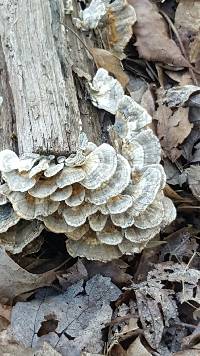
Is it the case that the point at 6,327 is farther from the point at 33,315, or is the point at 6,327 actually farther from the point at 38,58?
the point at 38,58

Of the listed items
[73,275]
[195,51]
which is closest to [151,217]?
[73,275]

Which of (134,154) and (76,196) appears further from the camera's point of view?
(134,154)

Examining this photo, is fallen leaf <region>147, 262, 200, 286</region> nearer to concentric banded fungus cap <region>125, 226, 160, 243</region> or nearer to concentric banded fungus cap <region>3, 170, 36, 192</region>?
concentric banded fungus cap <region>125, 226, 160, 243</region>

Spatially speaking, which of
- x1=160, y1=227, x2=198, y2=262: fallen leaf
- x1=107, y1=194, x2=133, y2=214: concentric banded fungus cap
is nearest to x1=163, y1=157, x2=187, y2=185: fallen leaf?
x1=160, y1=227, x2=198, y2=262: fallen leaf

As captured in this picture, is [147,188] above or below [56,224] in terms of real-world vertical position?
above

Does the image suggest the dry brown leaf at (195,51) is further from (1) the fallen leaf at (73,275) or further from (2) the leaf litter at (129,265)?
(1) the fallen leaf at (73,275)

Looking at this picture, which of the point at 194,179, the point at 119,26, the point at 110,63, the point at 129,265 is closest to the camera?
the point at 129,265

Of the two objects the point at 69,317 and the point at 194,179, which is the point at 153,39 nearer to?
the point at 194,179
